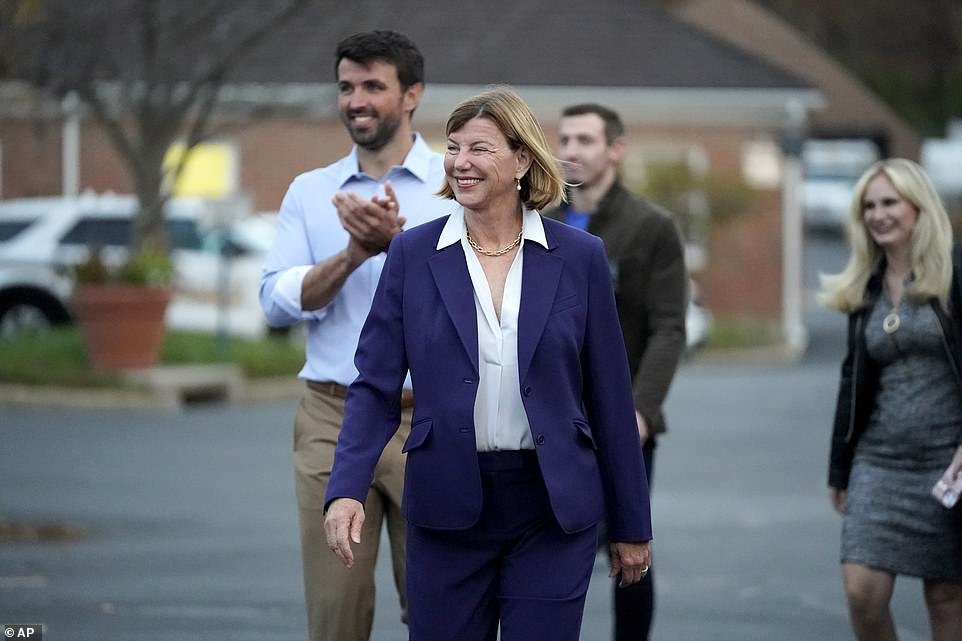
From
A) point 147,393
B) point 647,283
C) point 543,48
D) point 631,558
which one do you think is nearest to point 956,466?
point 647,283

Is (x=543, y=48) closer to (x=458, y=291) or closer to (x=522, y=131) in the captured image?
(x=522, y=131)

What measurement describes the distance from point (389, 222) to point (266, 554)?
5.28 m

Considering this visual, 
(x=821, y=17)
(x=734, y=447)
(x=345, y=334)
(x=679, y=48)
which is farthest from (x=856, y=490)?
(x=821, y=17)

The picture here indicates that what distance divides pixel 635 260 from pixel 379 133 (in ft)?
4.73

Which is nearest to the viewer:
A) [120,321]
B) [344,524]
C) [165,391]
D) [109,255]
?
[344,524]

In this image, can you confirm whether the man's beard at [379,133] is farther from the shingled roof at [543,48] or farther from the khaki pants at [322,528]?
the shingled roof at [543,48]

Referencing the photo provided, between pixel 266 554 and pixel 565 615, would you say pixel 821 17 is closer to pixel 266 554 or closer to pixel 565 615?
pixel 266 554

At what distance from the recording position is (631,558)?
4598 mm

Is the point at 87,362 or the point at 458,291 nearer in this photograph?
the point at 458,291

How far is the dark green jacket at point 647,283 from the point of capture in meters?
6.68

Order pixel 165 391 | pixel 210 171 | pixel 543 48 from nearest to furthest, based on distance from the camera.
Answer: pixel 165 391
pixel 210 171
pixel 543 48

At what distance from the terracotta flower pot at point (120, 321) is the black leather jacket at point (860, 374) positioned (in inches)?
539

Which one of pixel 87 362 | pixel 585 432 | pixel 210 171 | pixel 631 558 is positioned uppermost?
pixel 210 171

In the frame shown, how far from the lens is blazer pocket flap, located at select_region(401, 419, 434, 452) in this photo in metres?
4.48
